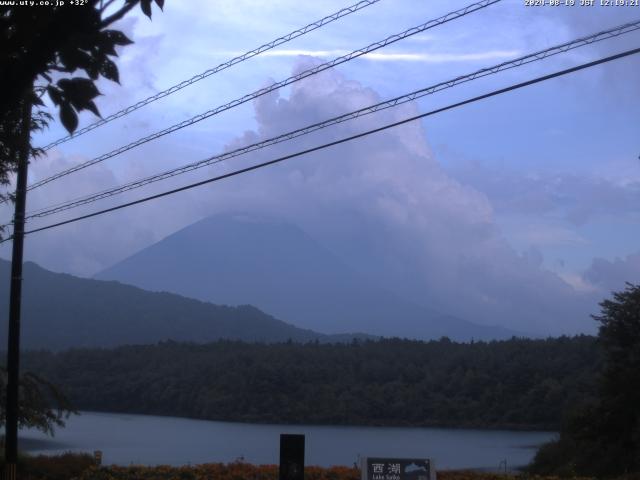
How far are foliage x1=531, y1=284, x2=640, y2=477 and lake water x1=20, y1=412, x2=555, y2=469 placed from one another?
1438 mm

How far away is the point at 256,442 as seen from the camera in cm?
2647

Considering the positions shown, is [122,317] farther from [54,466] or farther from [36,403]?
[54,466]

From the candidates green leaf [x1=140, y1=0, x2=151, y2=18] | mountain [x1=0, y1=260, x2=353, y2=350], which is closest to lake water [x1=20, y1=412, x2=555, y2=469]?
green leaf [x1=140, y1=0, x2=151, y2=18]

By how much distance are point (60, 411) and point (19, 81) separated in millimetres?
16616

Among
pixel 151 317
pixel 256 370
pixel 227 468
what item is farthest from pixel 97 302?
pixel 227 468

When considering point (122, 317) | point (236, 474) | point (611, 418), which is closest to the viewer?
point (236, 474)

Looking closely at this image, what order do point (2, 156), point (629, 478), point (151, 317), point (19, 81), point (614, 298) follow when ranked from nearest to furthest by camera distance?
point (19, 81) < point (2, 156) < point (629, 478) < point (614, 298) < point (151, 317)

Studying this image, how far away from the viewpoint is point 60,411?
19.4m

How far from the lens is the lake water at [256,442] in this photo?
72.3 feet

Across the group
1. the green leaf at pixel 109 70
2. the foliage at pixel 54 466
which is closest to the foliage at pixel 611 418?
the foliage at pixel 54 466

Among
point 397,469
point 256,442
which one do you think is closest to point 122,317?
point 256,442

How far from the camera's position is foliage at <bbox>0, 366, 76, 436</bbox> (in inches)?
759

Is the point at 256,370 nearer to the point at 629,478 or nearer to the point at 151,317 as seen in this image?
the point at 629,478

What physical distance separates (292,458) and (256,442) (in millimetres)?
15257
